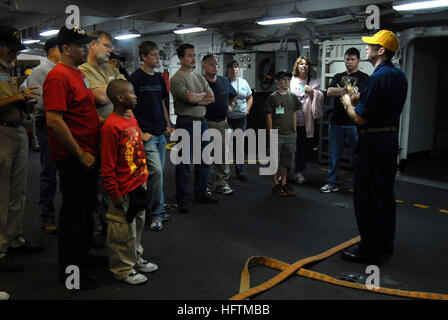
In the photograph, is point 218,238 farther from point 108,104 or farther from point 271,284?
point 108,104

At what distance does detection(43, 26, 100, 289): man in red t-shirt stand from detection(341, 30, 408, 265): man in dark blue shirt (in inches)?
87.2

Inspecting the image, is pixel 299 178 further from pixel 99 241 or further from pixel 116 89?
pixel 116 89

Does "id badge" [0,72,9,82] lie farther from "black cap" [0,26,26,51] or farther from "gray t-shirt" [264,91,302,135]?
"gray t-shirt" [264,91,302,135]

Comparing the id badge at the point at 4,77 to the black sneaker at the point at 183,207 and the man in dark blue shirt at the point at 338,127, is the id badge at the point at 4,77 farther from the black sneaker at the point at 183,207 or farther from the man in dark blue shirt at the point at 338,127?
the man in dark blue shirt at the point at 338,127

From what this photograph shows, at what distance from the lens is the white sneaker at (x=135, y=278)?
120 inches

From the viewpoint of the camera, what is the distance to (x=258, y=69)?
930 cm

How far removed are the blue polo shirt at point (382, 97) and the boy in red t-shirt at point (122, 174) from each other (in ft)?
6.33

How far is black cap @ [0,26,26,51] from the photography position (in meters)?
3.16

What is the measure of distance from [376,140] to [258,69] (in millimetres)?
6227

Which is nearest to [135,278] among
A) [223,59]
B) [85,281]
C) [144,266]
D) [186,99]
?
[144,266]

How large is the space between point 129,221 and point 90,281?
0.56 m

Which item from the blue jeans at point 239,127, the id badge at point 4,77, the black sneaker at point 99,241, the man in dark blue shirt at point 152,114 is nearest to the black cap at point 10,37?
the id badge at point 4,77
